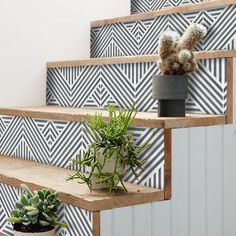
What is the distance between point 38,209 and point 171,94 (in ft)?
1.75

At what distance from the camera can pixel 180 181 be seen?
173 cm

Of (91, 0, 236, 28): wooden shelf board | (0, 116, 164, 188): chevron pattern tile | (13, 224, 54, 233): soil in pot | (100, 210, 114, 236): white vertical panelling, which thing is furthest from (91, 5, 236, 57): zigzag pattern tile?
(13, 224, 54, 233): soil in pot

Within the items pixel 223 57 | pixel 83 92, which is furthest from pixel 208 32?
pixel 83 92

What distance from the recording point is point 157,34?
7.88 feet

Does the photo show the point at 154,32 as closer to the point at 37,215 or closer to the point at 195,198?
the point at 195,198

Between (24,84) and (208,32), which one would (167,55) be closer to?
(208,32)

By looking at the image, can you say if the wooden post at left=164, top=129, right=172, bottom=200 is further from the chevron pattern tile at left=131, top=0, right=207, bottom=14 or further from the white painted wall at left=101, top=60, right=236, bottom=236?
the chevron pattern tile at left=131, top=0, right=207, bottom=14

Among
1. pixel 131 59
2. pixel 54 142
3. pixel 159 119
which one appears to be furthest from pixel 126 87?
pixel 159 119

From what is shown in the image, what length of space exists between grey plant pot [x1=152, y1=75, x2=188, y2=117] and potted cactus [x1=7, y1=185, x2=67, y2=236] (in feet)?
1.42

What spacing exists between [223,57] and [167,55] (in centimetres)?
21

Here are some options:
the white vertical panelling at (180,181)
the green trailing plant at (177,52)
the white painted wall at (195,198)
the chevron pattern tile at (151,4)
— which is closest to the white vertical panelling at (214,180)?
the white painted wall at (195,198)

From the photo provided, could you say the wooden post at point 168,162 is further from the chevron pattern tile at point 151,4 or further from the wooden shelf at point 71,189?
the chevron pattern tile at point 151,4

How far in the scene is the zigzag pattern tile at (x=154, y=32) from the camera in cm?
203

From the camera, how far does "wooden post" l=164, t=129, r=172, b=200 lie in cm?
167
